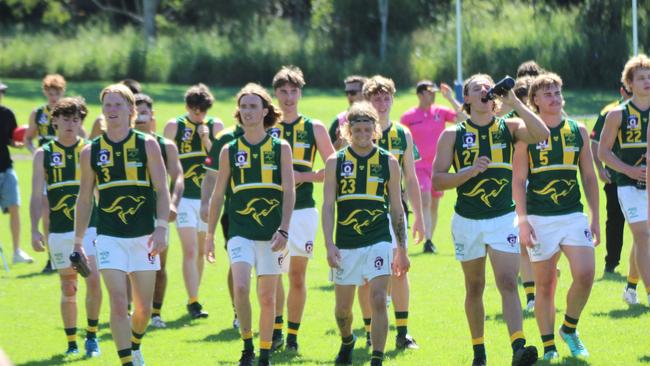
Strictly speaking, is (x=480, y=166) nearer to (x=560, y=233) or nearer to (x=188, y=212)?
(x=560, y=233)

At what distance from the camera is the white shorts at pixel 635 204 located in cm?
1070

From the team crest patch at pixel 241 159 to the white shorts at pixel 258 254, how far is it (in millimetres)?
578

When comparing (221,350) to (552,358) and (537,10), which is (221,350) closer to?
(552,358)

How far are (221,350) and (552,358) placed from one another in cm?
301

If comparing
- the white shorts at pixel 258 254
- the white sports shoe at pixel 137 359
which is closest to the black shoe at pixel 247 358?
the white shorts at pixel 258 254

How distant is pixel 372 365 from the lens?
8875mm

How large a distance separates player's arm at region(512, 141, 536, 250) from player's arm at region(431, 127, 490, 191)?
1.56 ft

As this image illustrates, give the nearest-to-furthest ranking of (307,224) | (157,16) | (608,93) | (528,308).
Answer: (307,224)
(528,308)
(608,93)
(157,16)

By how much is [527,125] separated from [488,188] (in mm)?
562

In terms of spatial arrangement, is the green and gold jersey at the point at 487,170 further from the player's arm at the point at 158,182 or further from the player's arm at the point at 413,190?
the player's arm at the point at 158,182

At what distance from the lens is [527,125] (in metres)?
8.74

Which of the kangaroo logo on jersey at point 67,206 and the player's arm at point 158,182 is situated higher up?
the player's arm at point 158,182

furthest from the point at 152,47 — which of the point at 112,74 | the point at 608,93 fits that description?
the point at 608,93

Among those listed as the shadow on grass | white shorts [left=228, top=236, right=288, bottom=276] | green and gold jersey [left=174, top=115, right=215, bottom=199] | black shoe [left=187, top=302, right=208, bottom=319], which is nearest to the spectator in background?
green and gold jersey [left=174, top=115, right=215, bottom=199]
